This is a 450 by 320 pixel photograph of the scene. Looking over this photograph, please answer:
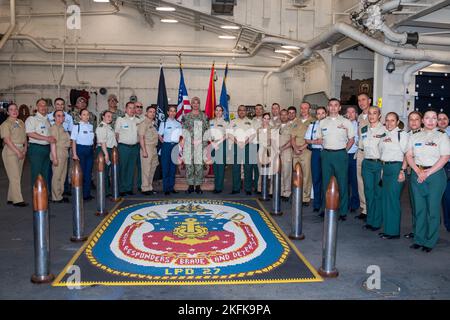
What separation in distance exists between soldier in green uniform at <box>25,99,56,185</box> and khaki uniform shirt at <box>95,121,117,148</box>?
885 millimetres

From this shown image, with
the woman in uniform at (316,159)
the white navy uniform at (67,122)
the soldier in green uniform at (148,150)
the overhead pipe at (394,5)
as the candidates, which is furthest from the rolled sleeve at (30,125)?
the overhead pipe at (394,5)

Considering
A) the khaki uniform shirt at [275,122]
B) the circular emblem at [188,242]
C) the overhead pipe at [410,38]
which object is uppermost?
the overhead pipe at [410,38]

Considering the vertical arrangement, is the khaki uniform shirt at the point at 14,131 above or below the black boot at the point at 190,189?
above

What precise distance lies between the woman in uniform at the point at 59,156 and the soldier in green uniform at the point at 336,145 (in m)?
4.76

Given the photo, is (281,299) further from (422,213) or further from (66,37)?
(66,37)

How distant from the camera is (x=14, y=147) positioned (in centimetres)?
741

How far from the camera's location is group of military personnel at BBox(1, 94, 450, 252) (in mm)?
5398

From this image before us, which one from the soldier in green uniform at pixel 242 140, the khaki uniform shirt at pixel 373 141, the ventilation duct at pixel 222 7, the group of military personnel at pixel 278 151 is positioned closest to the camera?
the group of military personnel at pixel 278 151

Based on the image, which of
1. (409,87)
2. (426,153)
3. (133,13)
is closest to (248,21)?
(409,87)

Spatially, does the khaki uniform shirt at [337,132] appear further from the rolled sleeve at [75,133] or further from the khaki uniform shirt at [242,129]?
the rolled sleeve at [75,133]

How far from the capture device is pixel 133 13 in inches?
715

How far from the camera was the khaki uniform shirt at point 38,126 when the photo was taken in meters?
7.31

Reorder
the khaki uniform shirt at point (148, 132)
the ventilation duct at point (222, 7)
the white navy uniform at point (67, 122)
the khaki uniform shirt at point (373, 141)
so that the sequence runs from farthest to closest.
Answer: the ventilation duct at point (222, 7) < the khaki uniform shirt at point (148, 132) < the white navy uniform at point (67, 122) < the khaki uniform shirt at point (373, 141)

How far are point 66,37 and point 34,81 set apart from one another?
2.38 meters
